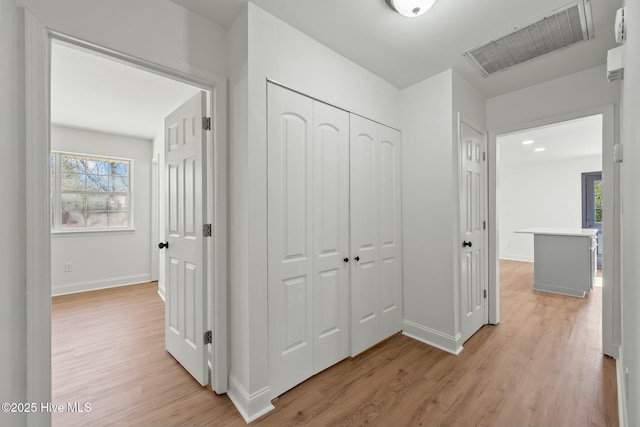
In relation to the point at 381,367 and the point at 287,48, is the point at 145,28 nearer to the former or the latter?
the point at 287,48

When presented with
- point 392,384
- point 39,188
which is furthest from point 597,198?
point 39,188

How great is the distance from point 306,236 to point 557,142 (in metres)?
5.73

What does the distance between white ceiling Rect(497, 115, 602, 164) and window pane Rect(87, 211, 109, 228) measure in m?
6.55

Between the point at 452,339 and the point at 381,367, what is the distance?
0.73 metres

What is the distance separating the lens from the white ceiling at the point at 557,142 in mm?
4141

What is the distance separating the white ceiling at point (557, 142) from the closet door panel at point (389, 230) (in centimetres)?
205

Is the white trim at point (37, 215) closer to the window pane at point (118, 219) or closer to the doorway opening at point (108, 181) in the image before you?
the doorway opening at point (108, 181)

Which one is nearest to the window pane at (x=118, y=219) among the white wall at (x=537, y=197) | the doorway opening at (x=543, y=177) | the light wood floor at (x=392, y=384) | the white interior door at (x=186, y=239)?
the light wood floor at (x=392, y=384)

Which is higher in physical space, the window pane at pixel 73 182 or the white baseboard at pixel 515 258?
the window pane at pixel 73 182

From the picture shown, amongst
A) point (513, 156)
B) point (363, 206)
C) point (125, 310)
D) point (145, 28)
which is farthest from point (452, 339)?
point (513, 156)

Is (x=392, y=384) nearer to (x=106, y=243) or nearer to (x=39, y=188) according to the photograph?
(x=39, y=188)

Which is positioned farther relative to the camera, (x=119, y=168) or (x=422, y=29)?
(x=119, y=168)

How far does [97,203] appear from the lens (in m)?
4.57

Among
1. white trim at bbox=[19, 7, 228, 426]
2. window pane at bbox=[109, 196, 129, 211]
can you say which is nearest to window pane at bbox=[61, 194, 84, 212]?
window pane at bbox=[109, 196, 129, 211]
